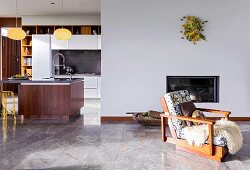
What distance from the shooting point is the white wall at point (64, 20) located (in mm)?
11297

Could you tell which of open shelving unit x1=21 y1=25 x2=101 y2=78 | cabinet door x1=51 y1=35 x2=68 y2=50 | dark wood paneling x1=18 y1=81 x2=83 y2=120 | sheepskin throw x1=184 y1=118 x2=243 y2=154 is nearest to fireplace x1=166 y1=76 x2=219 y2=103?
dark wood paneling x1=18 y1=81 x2=83 y2=120

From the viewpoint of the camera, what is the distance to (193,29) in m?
6.54

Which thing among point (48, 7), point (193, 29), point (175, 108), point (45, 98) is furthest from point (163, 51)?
point (48, 7)

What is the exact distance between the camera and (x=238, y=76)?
6.69 metres

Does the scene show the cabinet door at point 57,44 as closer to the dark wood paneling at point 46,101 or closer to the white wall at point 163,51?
the dark wood paneling at point 46,101

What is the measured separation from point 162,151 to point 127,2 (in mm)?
3578

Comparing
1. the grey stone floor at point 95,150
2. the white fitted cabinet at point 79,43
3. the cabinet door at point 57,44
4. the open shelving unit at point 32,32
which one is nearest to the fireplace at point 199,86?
the grey stone floor at point 95,150

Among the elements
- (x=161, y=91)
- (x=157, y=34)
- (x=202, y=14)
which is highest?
(x=202, y=14)

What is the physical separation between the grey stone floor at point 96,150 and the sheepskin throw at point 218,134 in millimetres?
181

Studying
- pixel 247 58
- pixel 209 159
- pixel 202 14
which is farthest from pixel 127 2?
pixel 209 159

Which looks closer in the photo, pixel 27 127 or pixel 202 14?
pixel 27 127

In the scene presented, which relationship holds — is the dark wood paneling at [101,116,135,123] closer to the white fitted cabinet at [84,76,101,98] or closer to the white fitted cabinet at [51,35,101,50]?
the white fitted cabinet at [84,76,101,98]

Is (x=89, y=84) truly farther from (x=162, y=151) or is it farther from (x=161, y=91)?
(x=162, y=151)

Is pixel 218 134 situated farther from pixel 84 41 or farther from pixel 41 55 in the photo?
pixel 41 55
